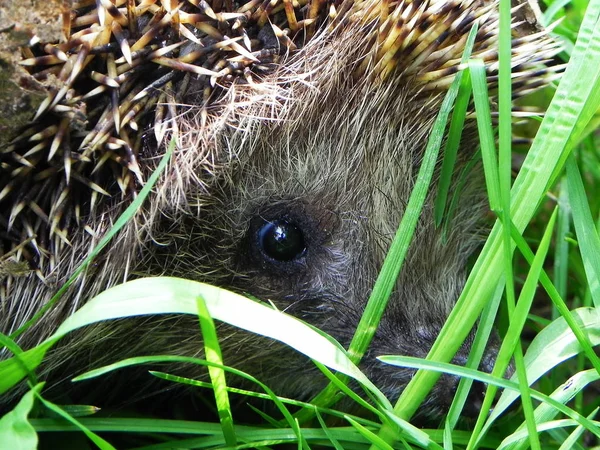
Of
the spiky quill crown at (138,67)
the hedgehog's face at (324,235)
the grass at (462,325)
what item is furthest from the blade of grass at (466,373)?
the spiky quill crown at (138,67)

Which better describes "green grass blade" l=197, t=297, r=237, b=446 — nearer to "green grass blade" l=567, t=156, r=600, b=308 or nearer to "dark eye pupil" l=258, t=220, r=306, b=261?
"dark eye pupil" l=258, t=220, r=306, b=261

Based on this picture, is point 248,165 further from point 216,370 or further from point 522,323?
point 522,323

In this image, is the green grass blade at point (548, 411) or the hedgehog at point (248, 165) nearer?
the green grass blade at point (548, 411)

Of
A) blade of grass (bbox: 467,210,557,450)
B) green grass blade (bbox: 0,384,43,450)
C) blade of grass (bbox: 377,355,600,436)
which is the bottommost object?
green grass blade (bbox: 0,384,43,450)

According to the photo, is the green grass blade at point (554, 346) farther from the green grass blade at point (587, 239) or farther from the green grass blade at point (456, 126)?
the green grass blade at point (456, 126)

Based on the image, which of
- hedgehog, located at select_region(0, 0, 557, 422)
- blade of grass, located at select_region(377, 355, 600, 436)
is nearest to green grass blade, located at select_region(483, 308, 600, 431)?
blade of grass, located at select_region(377, 355, 600, 436)

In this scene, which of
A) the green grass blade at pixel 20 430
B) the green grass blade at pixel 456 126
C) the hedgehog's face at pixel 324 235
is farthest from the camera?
the hedgehog's face at pixel 324 235

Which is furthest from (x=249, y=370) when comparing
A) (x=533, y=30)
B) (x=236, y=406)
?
(x=533, y=30)
